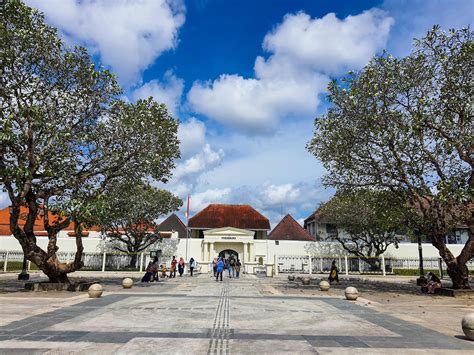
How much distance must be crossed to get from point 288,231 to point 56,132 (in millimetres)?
39746

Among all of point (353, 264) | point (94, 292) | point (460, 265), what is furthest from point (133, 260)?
point (460, 265)

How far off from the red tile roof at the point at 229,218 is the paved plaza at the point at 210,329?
119 feet

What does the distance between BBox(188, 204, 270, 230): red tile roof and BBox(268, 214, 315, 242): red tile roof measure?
2.63 meters

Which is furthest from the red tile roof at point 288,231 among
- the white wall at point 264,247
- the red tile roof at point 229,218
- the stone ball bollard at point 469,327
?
the stone ball bollard at point 469,327

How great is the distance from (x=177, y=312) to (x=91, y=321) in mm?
2547

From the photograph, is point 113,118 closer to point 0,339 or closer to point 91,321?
point 91,321

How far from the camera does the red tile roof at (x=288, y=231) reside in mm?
51316

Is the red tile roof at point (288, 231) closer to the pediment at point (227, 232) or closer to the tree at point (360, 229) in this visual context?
the tree at point (360, 229)

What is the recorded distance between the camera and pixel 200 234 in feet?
165

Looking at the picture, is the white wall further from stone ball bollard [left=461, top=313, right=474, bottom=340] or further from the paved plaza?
stone ball bollard [left=461, top=313, right=474, bottom=340]

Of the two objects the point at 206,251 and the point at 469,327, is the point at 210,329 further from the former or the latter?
the point at 206,251

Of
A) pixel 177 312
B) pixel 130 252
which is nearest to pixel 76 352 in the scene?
pixel 177 312

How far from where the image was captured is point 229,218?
51.9 m

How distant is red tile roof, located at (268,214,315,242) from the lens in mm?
51316
